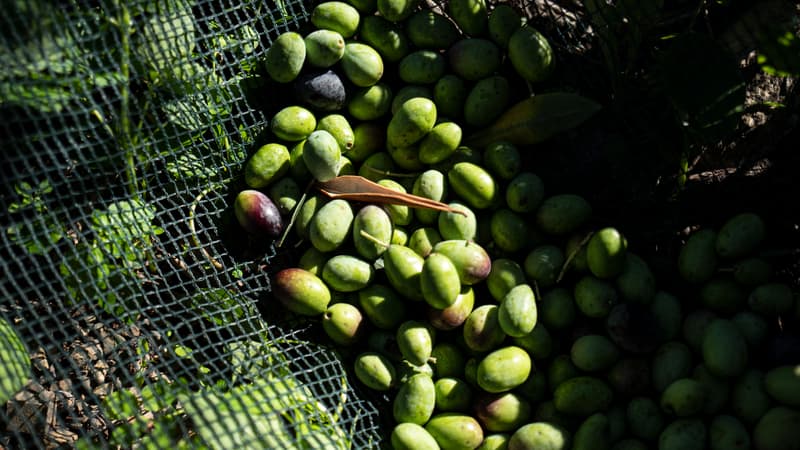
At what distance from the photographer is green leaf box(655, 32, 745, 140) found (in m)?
1.84

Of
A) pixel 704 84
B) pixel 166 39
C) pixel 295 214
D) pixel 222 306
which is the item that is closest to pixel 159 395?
pixel 222 306

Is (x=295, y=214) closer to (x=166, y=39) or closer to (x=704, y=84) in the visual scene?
(x=166, y=39)

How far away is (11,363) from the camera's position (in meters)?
1.68

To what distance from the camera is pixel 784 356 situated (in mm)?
1656

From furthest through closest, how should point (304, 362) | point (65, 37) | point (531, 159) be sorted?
1. point (531, 159)
2. point (304, 362)
3. point (65, 37)

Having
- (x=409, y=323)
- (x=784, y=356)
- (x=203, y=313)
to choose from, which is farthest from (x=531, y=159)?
(x=203, y=313)

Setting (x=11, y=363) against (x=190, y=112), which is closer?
(x=11, y=363)

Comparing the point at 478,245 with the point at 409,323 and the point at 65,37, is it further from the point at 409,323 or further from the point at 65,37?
the point at 65,37

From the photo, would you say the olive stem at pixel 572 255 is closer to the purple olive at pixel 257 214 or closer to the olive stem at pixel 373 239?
the olive stem at pixel 373 239

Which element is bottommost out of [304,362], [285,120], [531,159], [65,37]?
[304,362]

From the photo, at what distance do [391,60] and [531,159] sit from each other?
0.46 meters

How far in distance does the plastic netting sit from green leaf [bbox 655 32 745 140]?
0.21 m

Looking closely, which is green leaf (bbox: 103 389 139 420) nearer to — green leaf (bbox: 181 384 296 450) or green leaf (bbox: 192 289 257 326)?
green leaf (bbox: 181 384 296 450)

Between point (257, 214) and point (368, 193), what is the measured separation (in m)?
0.28
